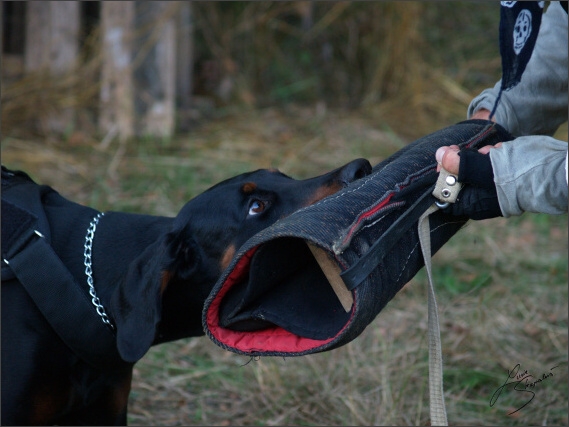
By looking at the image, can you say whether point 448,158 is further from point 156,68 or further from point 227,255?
point 156,68

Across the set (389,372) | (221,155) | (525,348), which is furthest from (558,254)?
(221,155)

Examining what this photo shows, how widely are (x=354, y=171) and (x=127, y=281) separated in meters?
0.78

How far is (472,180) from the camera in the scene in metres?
2.07

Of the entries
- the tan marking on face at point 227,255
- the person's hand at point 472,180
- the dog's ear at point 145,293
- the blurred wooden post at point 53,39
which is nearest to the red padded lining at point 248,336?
the dog's ear at point 145,293

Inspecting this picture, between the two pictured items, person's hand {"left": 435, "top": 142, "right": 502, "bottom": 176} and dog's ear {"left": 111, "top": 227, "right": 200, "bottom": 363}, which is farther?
dog's ear {"left": 111, "top": 227, "right": 200, "bottom": 363}

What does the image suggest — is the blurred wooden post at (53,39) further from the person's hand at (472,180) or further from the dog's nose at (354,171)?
the person's hand at (472,180)

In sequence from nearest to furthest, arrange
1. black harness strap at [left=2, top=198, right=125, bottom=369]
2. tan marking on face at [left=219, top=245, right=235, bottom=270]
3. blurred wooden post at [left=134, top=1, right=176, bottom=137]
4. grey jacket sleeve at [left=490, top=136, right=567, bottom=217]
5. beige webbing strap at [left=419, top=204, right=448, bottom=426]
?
beige webbing strap at [left=419, top=204, right=448, bottom=426] → grey jacket sleeve at [left=490, top=136, right=567, bottom=217] → black harness strap at [left=2, top=198, right=125, bottom=369] → tan marking on face at [left=219, top=245, right=235, bottom=270] → blurred wooden post at [left=134, top=1, right=176, bottom=137]

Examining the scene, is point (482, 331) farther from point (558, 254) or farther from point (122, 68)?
point (122, 68)

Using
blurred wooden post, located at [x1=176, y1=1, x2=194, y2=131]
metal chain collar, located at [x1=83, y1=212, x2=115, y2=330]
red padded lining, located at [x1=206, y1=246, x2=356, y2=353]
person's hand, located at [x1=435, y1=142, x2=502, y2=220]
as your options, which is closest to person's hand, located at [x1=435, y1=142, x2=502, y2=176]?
person's hand, located at [x1=435, y1=142, x2=502, y2=220]

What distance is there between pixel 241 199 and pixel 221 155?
3.28 meters

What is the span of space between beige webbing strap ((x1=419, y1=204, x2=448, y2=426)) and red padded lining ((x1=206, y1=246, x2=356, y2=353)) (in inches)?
11.6

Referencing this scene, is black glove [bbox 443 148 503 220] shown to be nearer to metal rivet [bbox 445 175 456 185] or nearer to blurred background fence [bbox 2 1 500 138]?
metal rivet [bbox 445 175 456 185]

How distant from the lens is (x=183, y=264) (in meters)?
2.54

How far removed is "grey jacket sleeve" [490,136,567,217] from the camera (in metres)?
1.98
